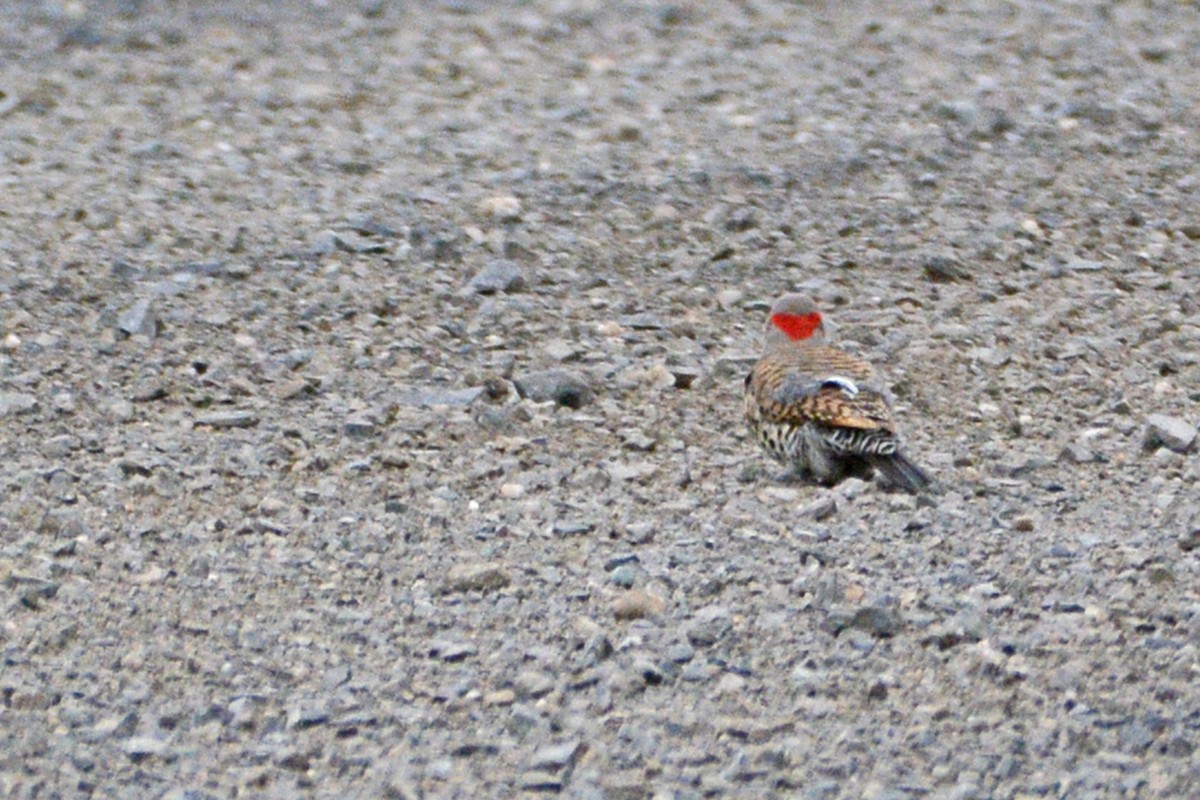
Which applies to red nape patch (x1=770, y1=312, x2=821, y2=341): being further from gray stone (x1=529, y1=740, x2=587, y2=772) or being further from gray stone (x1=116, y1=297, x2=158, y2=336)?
gray stone (x1=529, y1=740, x2=587, y2=772)

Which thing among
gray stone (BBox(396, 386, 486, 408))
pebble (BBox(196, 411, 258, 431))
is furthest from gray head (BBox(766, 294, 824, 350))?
pebble (BBox(196, 411, 258, 431))

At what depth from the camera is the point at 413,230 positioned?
836cm

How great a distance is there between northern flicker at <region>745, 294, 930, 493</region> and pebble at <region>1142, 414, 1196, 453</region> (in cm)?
88

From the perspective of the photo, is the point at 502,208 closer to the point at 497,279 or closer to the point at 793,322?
the point at 497,279

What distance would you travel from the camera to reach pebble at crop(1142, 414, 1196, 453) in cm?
646

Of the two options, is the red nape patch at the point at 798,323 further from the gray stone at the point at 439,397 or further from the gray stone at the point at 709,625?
the gray stone at the point at 709,625

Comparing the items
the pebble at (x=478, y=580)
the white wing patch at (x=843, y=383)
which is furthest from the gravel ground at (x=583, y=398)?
the white wing patch at (x=843, y=383)

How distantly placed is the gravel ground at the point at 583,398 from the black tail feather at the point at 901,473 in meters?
0.05

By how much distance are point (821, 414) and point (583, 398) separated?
1080 mm

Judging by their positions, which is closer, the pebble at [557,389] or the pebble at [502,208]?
the pebble at [557,389]

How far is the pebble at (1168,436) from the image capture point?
21.2ft

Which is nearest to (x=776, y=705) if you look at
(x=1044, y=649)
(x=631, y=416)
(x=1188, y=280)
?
(x=1044, y=649)

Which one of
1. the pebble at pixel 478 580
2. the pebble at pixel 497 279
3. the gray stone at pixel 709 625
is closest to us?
the gray stone at pixel 709 625

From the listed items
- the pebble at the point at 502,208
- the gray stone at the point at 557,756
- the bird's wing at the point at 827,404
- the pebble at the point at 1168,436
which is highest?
the gray stone at the point at 557,756
